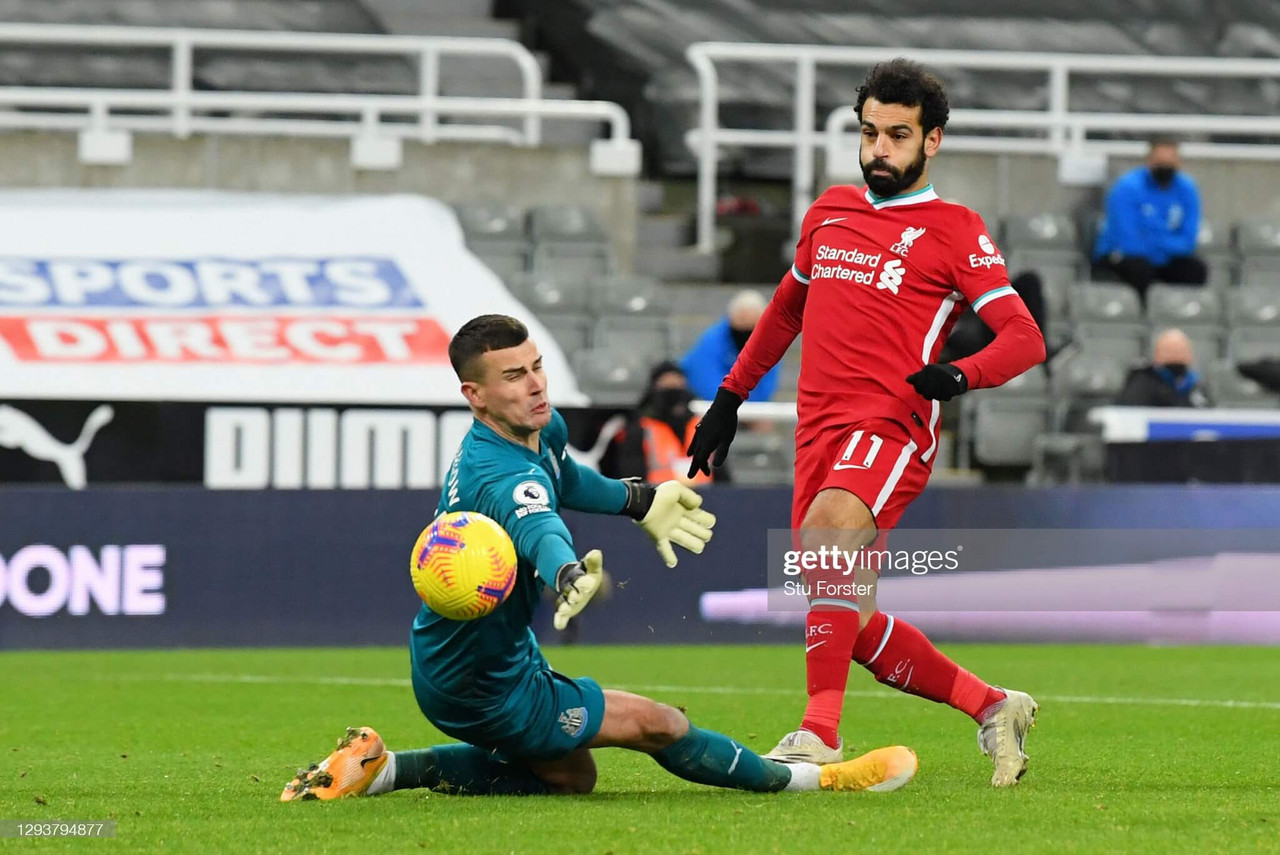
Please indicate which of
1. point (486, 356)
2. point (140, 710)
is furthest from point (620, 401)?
point (486, 356)

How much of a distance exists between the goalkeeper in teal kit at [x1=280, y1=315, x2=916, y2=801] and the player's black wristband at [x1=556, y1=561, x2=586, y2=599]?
22cm

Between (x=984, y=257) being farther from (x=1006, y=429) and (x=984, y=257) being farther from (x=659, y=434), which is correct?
(x=1006, y=429)

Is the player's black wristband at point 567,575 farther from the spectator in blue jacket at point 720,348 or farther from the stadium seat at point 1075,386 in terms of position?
the stadium seat at point 1075,386

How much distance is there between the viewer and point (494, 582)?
5.24m

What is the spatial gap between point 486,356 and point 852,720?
335cm

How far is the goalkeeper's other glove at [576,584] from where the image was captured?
194 inches

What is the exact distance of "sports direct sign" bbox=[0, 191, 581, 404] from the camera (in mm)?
14211

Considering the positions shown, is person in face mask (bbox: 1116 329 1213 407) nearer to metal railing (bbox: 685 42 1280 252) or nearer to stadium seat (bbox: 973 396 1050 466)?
stadium seat (bbox: 973 396 1050 466)

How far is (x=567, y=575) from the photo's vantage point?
16.5ft

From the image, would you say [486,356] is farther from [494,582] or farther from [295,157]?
[295,157]

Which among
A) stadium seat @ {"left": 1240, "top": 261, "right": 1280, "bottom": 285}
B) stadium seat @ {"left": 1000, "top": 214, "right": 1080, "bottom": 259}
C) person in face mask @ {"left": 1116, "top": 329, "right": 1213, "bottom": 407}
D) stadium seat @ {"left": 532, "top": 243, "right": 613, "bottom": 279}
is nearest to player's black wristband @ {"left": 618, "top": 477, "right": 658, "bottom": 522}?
person in face mask @ {"left": 1116, "top": 329, "right": 1213, "bottom": 407}

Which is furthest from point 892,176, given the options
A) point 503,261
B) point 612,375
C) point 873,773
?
point 503,261

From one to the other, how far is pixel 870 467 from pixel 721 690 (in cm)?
367

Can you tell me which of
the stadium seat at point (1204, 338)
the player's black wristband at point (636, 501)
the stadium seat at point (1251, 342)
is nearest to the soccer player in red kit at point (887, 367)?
the player's black wristband at point (636, 501)
